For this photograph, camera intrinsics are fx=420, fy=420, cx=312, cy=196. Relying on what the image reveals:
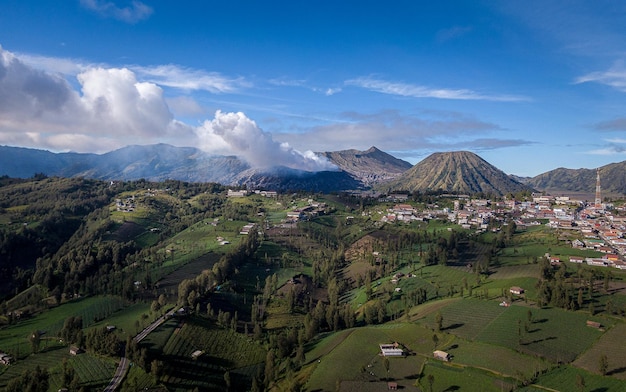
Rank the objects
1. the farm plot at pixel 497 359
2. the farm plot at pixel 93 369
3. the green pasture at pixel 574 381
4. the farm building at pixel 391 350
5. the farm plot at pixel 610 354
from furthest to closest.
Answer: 1. the farm building at pixel 391 350
2. the farm plot at pixel 93 369
3. the farm plot at pixel 497 359
4. the farm plot at pixel 610 354
5. the green pasture at pixel 574 381

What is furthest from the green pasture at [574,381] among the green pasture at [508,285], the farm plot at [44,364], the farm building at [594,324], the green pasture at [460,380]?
the farm plot at [44,364]

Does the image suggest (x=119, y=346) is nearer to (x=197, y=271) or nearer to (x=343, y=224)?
(x=197, y=271)

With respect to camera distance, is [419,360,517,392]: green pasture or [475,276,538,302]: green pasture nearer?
[419,360,517,392]: green pasture

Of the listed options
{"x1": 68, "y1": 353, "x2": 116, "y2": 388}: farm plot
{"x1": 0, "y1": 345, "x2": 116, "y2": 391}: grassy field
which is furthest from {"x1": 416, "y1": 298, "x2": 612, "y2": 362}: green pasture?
{"x1": 0, "y1": 345, "x2": 116, "y2": 391}: grassy field

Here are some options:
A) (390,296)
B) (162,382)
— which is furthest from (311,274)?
(162,382)

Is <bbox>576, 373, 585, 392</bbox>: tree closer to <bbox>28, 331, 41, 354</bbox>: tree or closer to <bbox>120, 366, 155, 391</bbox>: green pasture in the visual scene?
<bbox>120, 366, 155, 391</bbox>: green pasture

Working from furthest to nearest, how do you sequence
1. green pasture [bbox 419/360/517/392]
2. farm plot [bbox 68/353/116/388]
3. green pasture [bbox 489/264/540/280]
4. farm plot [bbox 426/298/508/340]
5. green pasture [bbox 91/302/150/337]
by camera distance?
1. green pasture [bbox 489/264/540/280]
2. green pasture [bbox 91/302/150/337]
3. farm plot [bbox 426/298/508/340]
4. farm plot [bbox 68/353/116/388]
5. green pasture [bbox 419/360/517/392]

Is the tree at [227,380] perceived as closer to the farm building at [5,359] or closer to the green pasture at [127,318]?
the green pasture at [127,318]
